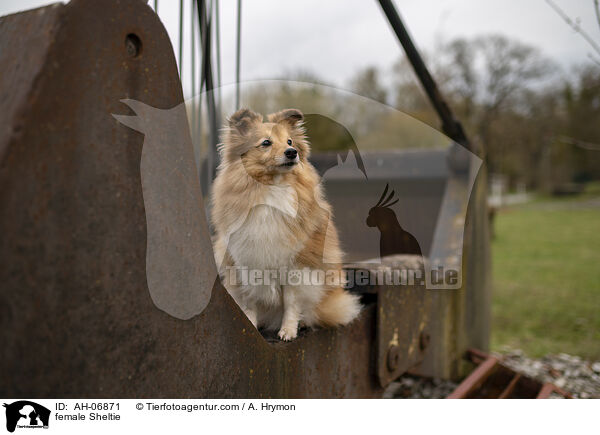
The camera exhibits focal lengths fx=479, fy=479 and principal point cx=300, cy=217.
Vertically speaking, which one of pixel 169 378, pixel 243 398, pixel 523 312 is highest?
pixel 169 378

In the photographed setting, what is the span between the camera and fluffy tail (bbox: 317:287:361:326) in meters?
1.32

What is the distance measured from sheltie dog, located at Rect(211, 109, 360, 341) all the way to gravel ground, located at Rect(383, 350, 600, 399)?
1.66 meters

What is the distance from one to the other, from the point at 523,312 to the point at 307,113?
4.43 meters

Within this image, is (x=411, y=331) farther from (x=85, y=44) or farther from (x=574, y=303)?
(x=574, y=303)

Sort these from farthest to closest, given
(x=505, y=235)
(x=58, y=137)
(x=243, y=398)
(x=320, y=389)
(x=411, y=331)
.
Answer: (x=505, y=235) → (x=411, y=331) → (x=320, y=389) → (x=243, y=398) → (x=58, y=137)

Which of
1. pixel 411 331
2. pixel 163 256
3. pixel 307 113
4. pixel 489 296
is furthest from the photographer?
pixel 489 296

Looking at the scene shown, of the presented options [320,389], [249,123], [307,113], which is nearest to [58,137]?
[249,123]

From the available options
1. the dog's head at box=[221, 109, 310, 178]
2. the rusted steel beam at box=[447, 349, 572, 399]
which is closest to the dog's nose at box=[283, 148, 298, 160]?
the dog's head at box=[221, 109, 310, 178]

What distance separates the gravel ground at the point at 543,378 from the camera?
2643mm

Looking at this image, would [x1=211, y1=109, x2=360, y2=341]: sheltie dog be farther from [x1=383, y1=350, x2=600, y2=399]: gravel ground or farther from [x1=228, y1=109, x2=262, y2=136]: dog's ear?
[x1=383, y1=350, x2=600, y2=399]: gravel ground

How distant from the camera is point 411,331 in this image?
188cm

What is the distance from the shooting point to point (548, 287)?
555 cm
